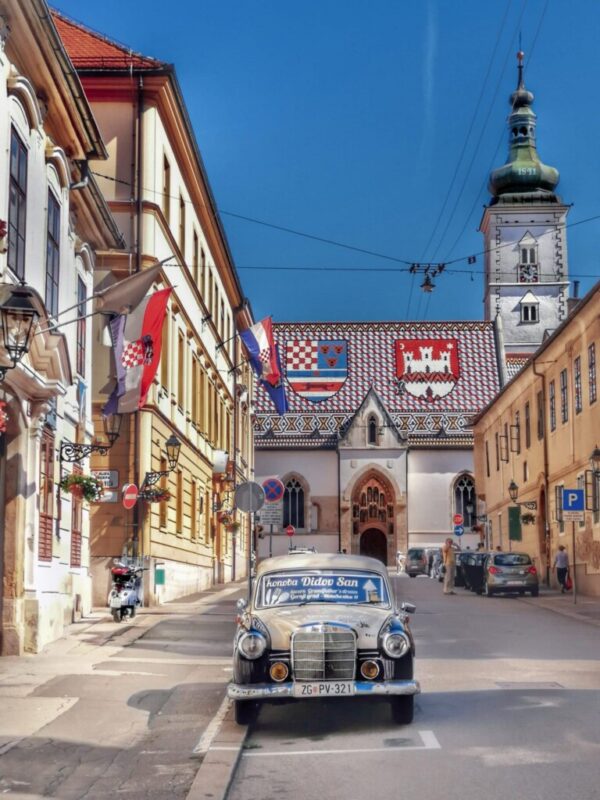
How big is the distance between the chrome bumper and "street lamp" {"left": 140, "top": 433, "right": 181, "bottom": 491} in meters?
17.0

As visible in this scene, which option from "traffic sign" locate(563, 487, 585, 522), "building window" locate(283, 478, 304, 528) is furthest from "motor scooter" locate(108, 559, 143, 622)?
A: "building window" locate(283, 478, 304, 528)

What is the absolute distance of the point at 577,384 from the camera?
37.5 metres

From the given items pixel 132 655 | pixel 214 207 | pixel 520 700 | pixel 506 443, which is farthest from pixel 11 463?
pixel 506 443

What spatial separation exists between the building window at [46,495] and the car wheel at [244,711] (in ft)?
26.4

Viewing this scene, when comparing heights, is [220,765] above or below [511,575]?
below

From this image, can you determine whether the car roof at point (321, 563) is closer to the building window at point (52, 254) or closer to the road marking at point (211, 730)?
the road marking at point (211, 730)

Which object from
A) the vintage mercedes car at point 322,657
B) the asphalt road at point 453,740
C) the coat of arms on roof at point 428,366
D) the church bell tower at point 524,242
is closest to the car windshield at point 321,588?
the vintage mercedes car at point 322,657

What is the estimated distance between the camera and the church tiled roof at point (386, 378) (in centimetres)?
7962

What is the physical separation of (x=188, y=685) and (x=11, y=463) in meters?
4.71

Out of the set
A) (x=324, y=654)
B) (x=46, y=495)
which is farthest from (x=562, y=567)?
(x=324, y=654)

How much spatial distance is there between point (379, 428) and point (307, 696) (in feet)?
224

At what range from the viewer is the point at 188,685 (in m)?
14.4

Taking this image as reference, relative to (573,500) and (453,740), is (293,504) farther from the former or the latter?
(453,740)

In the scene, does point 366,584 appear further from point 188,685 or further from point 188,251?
point 188,251
